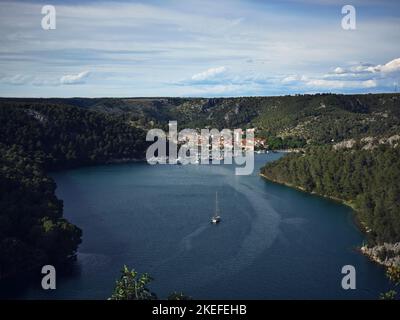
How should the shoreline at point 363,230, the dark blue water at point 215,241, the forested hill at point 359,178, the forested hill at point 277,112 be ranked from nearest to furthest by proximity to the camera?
the dark blue water at point 215,241, the shoreline at point 363,230, the forested hill at point 359,178, the forested hill at point 277,112

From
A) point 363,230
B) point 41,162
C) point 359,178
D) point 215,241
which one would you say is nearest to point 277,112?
point 41,162

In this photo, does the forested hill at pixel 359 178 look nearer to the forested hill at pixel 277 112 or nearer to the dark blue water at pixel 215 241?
the dark blue water at pixel 215 241

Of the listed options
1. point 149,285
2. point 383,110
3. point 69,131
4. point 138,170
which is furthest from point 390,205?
point 383,110

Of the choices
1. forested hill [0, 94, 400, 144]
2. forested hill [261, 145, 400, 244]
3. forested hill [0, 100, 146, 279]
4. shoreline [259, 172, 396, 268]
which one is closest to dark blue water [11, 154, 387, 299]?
shoreline [259, 172, 396, 268]

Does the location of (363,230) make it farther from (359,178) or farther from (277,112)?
(277,112)

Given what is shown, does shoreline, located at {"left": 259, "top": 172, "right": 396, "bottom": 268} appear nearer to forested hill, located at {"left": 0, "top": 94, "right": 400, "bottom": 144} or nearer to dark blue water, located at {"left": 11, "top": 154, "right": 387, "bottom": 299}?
dark blue water, located at {"left": 11, "top": 154, "right": 387, "bottom": 299}

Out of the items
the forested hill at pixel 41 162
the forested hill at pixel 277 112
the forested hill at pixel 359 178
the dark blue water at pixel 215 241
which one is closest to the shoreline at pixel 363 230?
the forested hill at pixel 359 178
